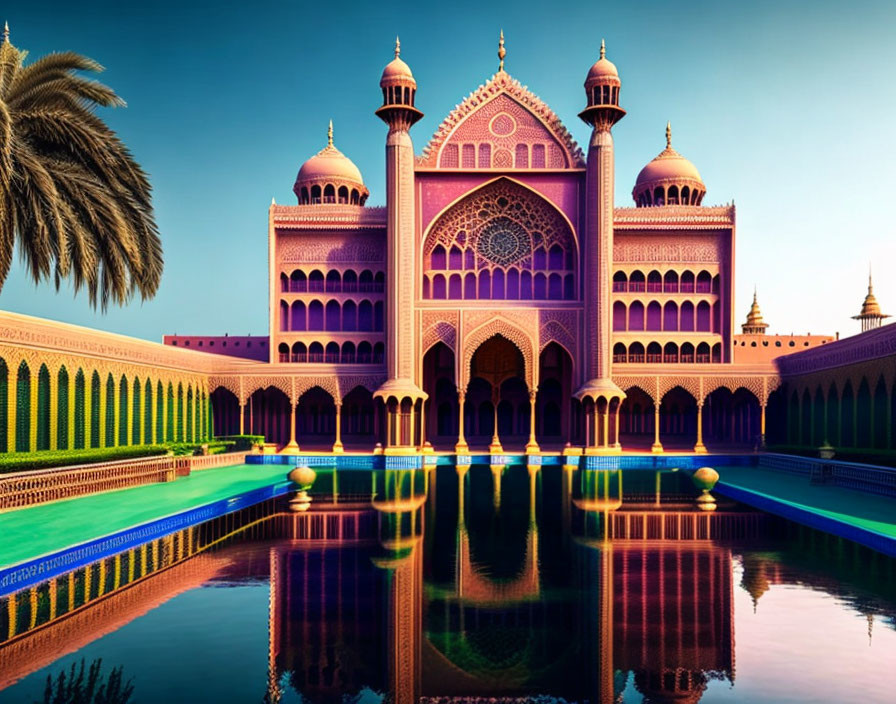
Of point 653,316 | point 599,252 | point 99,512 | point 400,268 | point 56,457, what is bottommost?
point 99,512

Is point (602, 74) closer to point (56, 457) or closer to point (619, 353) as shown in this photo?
point (619, 353)

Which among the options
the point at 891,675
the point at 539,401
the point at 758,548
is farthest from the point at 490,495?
the point at 539,401

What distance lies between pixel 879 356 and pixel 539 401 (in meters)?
15.1

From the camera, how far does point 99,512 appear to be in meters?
12.0

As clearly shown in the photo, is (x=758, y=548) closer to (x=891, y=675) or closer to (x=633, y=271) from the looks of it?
(x=891, y=675)

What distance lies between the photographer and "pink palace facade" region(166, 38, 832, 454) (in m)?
28.4

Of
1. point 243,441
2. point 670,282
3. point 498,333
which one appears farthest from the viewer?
point 670,282

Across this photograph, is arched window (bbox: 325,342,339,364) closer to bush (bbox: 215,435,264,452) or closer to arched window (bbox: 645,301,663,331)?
bush (bbox: 215,435,264,452)

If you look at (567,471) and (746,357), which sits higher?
(746,357)

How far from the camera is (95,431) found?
19438mm

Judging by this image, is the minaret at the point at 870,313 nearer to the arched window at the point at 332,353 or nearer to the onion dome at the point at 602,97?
the onion dome at the point at 602,97

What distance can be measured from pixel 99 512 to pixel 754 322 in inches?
1635

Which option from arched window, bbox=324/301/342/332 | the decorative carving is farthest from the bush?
the decorative carving

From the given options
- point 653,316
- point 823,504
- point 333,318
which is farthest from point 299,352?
point 823,504
